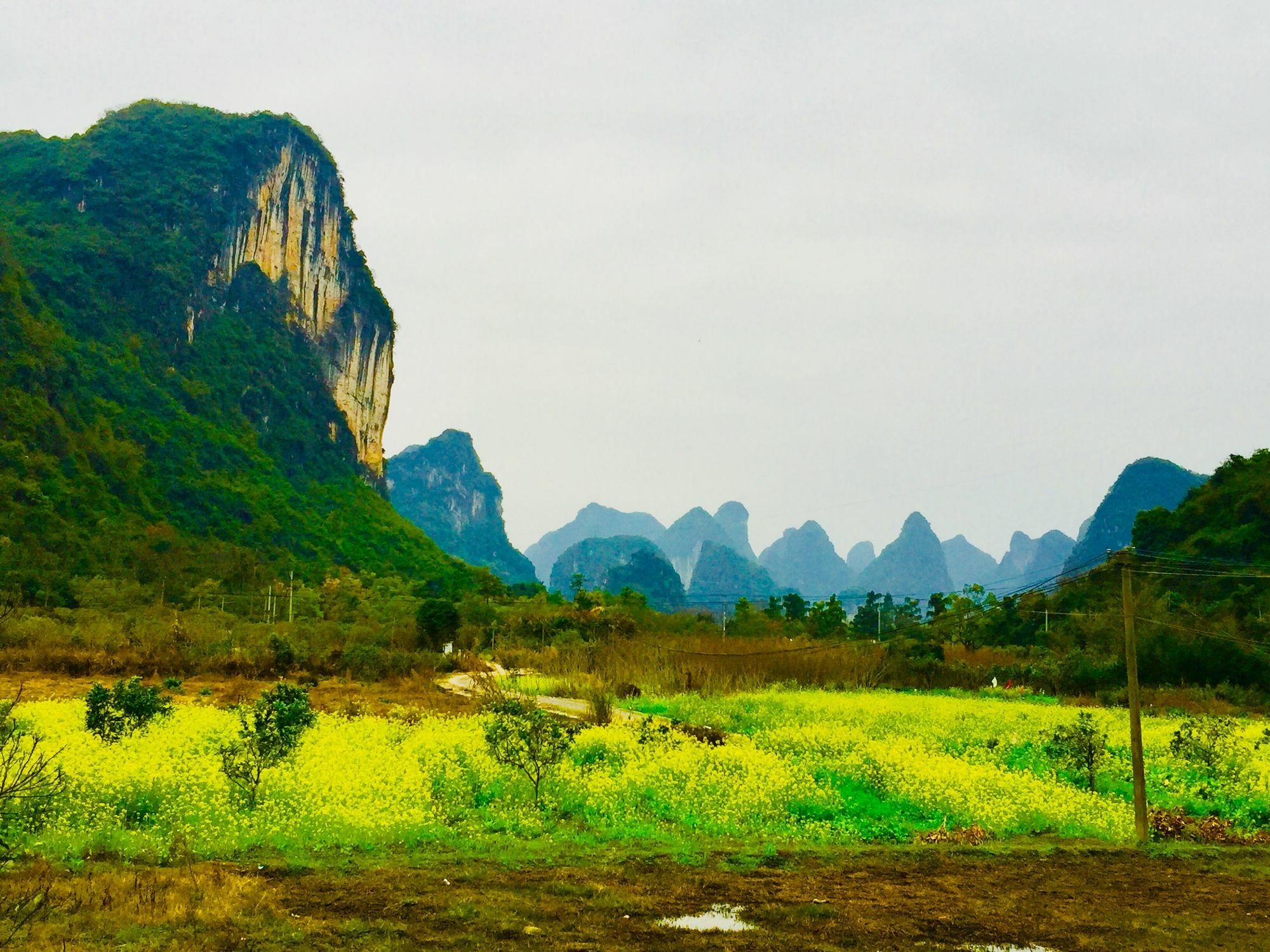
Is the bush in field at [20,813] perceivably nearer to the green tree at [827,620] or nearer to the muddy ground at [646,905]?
the muddy ground at [646,905]

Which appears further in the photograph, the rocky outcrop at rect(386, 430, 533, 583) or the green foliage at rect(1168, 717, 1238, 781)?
the rocky outcrop at rect(386, 430, 533, 583)

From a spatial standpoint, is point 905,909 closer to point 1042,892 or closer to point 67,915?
point 1042,892

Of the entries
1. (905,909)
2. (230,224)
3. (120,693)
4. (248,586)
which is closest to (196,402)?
(230,224)

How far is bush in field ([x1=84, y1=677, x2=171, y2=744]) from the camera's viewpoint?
666 inches

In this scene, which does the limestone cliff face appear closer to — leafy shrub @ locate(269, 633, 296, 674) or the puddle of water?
leafy shrub @ locate(269, 633, 296, 674)

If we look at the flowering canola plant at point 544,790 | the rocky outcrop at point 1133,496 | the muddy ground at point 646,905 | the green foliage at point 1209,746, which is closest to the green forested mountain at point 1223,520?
the green foliage at point 1209,746

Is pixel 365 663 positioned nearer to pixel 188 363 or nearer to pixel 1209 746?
pixel 1209 746

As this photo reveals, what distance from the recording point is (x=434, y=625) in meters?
44.8

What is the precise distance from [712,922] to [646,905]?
807 millimetres

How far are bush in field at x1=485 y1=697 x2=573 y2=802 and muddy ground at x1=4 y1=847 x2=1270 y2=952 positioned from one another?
12.4ft

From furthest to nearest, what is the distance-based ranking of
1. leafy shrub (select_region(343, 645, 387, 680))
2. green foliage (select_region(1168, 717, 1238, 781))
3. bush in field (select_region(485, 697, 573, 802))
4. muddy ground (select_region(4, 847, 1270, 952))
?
leafy shrub (select_region(343, 645, 387, 680)), green foliage (select_region(1168, 717, 1238, 781)), bush in field (select_region(485, 697, 573, 802)), muddy ground (select_region(4, 847, 1270, 952))

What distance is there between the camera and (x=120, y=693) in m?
17.5

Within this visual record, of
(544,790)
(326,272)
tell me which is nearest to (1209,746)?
(544,790)

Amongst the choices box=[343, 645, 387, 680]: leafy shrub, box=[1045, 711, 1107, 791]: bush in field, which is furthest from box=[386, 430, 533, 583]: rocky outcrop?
box=[1045, 711, 1107, 791]: bush in field
